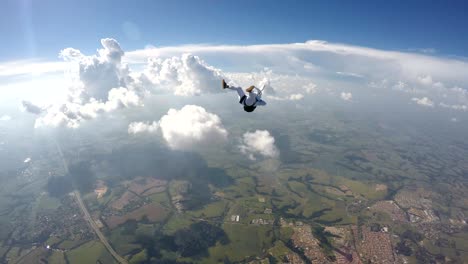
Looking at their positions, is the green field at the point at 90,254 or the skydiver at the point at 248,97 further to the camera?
the green field at the point at 90,254

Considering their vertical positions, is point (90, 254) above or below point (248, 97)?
below

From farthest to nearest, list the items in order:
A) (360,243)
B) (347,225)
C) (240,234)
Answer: (347,225) → (240,234) → (360,243)

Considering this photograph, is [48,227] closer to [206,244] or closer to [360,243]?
[206,244]

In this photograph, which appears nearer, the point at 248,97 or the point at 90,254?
the point at 248,97

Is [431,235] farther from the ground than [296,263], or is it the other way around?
[296,263]

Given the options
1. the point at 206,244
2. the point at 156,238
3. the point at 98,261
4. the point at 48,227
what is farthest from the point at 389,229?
the point at 48,227

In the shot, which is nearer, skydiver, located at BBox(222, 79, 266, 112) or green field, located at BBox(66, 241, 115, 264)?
skydiver, located at BBox(222, 79, 266, 112)

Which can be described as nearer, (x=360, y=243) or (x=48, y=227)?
(x=360, y=243)

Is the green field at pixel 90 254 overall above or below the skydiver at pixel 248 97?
below

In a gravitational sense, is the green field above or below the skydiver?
below

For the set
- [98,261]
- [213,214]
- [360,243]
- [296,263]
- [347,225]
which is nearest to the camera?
[296,263]
